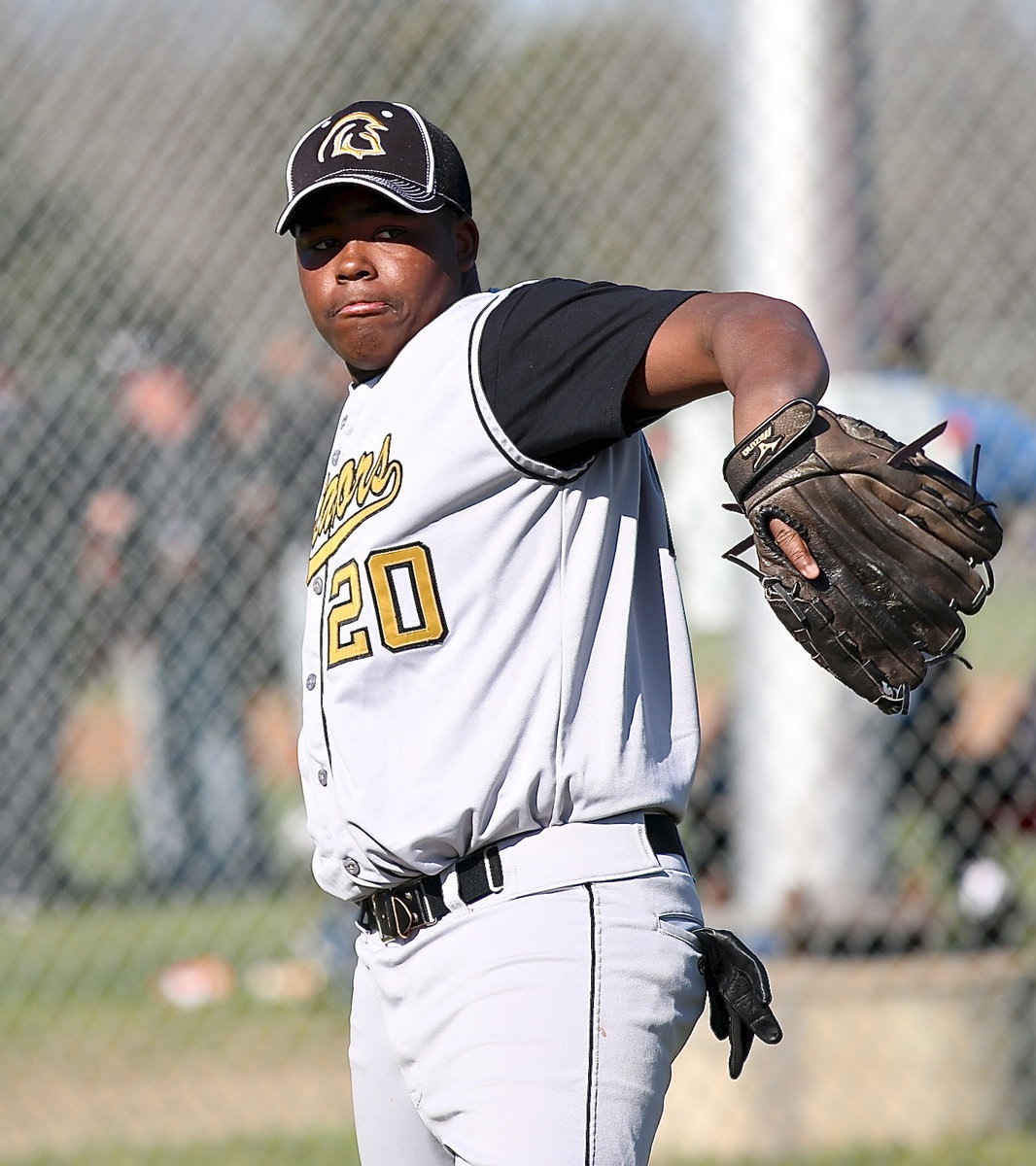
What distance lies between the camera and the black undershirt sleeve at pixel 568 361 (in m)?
1.80

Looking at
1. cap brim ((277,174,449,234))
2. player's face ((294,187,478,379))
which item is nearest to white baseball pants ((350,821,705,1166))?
player's face ((294,187,478,379))

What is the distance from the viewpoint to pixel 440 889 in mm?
1985

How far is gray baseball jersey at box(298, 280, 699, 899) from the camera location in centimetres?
190

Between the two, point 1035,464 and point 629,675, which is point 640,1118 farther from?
point 1035,464

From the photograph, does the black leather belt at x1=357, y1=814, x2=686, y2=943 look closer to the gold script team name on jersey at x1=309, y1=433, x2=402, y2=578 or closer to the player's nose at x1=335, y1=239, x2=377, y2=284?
the gold script team name on jersey at x1=309, y1=433, x2=402, y2=578

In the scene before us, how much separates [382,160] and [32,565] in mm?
2475

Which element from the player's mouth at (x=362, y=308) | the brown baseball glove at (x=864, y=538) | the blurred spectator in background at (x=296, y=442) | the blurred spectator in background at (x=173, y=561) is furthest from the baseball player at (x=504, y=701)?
the blurred spectator in background at (x=173, y=561)

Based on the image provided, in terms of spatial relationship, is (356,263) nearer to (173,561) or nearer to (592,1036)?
(592,1036)

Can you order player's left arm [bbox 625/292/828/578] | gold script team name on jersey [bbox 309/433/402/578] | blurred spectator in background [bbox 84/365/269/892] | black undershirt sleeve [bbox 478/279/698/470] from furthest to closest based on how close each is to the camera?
blurred spectator in background [bbox 84/365/269/892] < gold script team name on jersey [bbox 309/433/402/578] < black undershirt sleeve [bbox 478/279/698/470] < player's left arm [bbox 625/292/828/578]

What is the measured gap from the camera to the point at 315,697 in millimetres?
2127

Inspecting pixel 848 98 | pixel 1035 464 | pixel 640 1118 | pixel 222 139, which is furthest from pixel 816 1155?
pixel 222 139

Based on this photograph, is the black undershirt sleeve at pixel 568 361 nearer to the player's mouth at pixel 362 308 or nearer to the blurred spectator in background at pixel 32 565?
the player's mouth at pixel 362 308

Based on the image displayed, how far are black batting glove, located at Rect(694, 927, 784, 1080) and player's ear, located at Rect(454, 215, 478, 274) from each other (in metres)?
0.91

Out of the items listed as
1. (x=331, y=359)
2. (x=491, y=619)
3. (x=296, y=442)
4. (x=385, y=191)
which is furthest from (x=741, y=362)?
(x=296, y=442)
